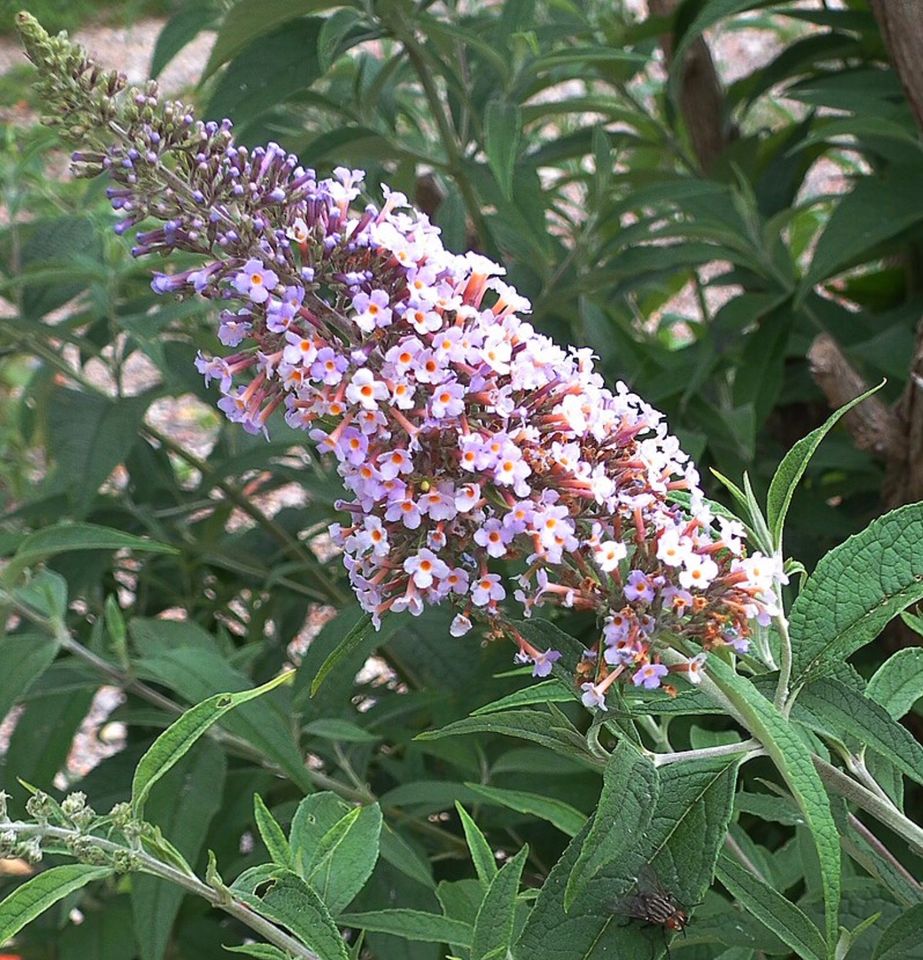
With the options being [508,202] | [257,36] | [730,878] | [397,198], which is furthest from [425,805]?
[257,36]

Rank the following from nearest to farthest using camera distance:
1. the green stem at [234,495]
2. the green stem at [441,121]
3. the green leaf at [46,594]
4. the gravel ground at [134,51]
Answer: the green leaf at [46,594], the green stem at [441,121], the green stem at [234,495], the gravel ground at [134,51]

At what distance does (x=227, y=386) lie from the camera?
2.89 ft

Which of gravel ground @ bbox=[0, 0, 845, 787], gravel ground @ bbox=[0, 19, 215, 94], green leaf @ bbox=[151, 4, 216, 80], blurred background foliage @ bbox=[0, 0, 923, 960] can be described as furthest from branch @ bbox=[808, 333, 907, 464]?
gravel ground @ bbox=[0, 19, 215, 94]

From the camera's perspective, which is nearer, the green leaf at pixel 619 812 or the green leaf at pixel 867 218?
the green leaf at pixel 619 812

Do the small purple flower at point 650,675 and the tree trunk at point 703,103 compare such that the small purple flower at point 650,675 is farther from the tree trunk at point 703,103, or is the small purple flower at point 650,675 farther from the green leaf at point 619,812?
the tree trunk at point 703,103

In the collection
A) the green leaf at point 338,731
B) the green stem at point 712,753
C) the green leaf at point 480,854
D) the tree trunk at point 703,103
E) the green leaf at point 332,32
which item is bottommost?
the green leaf at point 338,731

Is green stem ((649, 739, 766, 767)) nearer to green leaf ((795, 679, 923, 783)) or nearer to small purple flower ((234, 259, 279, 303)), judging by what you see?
green leaf ((795, 679, 923, 783))

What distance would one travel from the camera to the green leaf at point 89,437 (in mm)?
1727

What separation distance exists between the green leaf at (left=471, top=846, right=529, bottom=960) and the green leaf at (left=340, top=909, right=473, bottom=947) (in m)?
0.08

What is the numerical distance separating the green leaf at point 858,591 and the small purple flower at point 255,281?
0.44 metres

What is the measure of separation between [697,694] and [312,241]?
1.45 ft

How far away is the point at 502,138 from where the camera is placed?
1601 mm

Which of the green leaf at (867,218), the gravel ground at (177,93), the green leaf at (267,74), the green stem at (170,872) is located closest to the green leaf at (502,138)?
the green leaf at (267,74)

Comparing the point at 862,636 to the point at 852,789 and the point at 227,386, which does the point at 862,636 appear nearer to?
the point at 852,789
